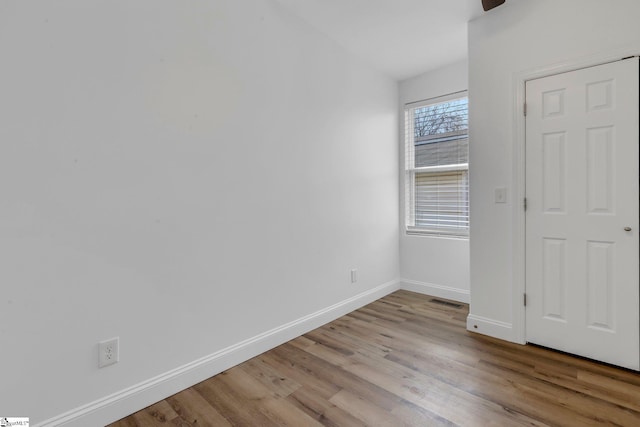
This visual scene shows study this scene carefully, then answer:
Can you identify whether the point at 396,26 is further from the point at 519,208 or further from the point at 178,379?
the point at 178,379

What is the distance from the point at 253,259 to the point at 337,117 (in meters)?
1.56

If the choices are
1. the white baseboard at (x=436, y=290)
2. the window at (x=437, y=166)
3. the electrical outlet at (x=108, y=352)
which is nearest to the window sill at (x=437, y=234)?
the window at (x=437, y=166)

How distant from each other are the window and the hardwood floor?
1.42m

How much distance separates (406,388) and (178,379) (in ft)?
4.42

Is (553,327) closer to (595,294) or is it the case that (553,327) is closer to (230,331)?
(595,294)

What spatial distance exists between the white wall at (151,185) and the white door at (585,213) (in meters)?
1.64

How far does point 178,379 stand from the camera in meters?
1.90

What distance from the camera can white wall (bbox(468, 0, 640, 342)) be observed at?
2182mm

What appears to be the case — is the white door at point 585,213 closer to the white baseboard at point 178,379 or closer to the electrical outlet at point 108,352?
the white baseboard at point 178,379

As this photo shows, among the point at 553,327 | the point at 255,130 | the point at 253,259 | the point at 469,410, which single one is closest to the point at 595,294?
Answer: the point at 553,327

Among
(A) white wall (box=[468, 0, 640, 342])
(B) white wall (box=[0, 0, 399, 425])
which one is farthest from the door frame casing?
(B) white wall (box=[0, 0, 399, 425])

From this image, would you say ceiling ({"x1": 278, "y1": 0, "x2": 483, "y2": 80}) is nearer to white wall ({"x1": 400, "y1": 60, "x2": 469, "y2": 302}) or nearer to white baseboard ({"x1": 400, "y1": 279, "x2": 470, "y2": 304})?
white wall ({"x1": 400, "y1": 60, "x2": 469, "y2": 302})

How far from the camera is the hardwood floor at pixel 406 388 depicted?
1644 mm

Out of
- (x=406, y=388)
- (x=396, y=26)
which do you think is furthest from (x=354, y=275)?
(x=396, y=26)
